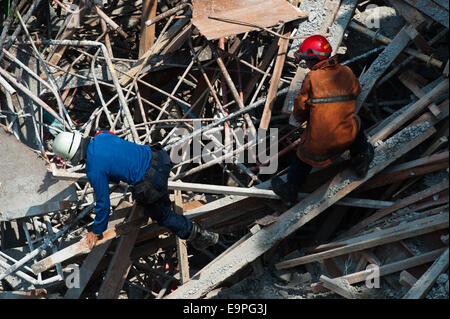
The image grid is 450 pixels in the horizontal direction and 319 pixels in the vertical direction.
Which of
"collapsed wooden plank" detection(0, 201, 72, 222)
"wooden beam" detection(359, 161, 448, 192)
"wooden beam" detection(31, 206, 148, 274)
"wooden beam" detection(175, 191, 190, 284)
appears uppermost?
"wooden beam" detection(359, 161, 448, 192)

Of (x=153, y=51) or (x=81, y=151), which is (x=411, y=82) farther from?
(x=81, y=151)

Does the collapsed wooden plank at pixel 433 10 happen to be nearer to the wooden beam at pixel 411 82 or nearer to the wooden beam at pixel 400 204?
the wooden beam at pixel 411 82

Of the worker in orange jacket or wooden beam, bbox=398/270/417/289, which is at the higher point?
the worker in orange jacket

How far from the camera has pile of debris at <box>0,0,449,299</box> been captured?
527cm

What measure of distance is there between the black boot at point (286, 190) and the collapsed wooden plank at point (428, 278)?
5.14 ft

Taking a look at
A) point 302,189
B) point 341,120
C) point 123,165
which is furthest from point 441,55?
point 123,165

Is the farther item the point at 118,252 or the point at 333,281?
the point at 118,252

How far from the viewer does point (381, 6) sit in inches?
264

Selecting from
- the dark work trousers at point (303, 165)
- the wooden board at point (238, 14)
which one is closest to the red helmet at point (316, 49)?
the dark work trousers at point (303, 165)

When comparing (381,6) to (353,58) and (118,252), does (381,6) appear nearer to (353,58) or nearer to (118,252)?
(353,58)

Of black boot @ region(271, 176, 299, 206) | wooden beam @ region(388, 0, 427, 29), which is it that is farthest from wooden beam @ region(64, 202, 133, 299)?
wooden beam @ region(388, 0, 427, 29)

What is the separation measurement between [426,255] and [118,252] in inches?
133

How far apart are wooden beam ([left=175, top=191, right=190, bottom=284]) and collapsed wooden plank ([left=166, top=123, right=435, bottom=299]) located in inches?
10.3

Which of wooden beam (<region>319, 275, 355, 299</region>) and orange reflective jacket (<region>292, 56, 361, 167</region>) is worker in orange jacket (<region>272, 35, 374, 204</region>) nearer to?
orange reflective jacket (<region>292, 56, 361, 167</region>)
